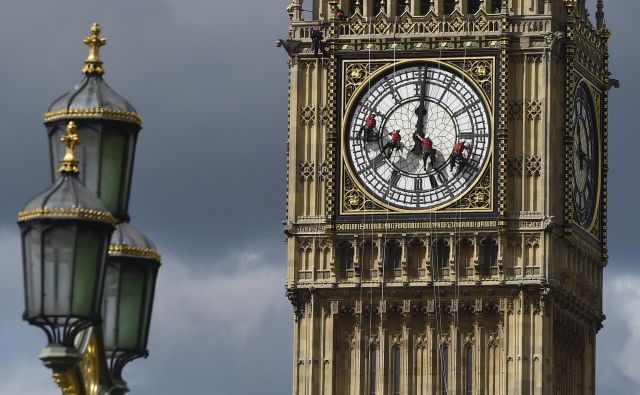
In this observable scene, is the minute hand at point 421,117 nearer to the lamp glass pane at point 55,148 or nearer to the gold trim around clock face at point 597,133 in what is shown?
the gold trim around clock face at point 597,133

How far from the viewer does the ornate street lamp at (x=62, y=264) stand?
1652 cm

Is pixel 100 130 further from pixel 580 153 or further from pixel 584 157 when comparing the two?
pixel 584 157

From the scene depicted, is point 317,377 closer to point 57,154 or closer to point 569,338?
point 569,338

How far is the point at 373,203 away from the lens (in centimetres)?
6359

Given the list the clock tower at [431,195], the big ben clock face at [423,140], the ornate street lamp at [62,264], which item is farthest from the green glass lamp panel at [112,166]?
the big ben clock face at [423,140]

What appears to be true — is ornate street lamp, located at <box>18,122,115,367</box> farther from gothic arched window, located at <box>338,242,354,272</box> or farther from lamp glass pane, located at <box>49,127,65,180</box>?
gothic arched window, located at <box>338,242,354,272</box>

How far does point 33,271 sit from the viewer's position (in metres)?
16.5

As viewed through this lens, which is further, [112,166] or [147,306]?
[112,166]

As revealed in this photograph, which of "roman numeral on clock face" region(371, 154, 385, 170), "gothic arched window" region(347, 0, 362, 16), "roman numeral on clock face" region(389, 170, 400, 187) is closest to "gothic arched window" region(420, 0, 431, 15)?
"gothic arched window" region(347, 0, 362, 16)

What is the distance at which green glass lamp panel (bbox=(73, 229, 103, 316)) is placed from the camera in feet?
54.4

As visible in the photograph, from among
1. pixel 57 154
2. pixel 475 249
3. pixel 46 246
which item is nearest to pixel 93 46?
pixel 57 154

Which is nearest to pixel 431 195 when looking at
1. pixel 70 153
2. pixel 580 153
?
pixel 580 153

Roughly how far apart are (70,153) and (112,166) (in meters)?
0.94

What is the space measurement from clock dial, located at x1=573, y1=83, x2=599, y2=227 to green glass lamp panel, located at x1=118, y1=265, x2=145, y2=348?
4798cm
